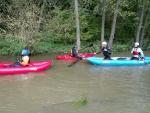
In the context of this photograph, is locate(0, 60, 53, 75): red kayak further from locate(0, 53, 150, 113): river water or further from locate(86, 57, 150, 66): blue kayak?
locate(86, 57, 150, 66): blue kayak

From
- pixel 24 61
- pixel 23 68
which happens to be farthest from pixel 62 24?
pixel 23 68

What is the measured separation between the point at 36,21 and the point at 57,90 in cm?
935

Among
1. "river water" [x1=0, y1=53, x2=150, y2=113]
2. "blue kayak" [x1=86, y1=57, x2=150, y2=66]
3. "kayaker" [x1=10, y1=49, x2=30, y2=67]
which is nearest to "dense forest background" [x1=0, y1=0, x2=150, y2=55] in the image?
"kayaker" [x1=10, y1=49, x2=30, y2=67]

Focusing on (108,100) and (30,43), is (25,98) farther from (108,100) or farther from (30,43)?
(30,43)

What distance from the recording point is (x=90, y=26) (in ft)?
81.9

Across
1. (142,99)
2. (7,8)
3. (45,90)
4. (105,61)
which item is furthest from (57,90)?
(7,8)

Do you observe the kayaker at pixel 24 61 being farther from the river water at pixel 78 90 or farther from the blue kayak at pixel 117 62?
the blue kayak at pixel 117 62

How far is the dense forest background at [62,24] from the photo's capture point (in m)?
18.6

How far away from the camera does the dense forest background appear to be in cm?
1862

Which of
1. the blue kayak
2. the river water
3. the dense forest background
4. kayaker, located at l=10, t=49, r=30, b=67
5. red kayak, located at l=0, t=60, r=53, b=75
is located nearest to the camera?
the river water

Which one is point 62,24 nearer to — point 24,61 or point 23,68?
point 24,61

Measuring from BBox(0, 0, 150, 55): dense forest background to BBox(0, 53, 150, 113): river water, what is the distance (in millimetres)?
4619

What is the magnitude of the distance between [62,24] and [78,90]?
1194cm

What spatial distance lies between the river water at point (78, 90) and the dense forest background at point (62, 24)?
4.62 meters
